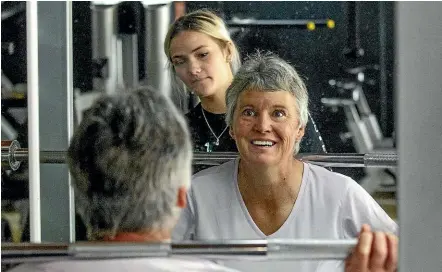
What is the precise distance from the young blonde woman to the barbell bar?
0.01 m

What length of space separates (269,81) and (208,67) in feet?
0.31

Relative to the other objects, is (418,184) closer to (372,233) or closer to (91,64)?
(372,233)

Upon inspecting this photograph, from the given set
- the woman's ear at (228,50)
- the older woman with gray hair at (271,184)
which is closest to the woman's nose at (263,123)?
the older woman with gray hair at (271,184)

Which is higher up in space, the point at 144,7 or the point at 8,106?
the point at 144,7

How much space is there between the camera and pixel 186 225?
1.01 metres

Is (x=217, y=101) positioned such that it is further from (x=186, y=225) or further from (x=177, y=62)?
(x=186, y=225)

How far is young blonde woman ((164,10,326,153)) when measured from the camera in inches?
42.8

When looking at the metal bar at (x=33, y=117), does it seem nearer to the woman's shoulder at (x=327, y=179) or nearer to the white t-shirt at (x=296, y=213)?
the white t-shirt at (x=296, y=213)

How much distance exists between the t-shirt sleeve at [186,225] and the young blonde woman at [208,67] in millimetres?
90

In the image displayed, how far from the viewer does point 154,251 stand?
96 centimetres

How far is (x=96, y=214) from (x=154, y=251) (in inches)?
3.6

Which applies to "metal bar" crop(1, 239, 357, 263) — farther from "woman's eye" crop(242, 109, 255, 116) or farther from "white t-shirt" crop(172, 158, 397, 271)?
"woman's eye" crop(242, 109, 255, 116)

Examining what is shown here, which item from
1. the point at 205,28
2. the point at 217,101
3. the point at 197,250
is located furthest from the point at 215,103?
the point at 197,250

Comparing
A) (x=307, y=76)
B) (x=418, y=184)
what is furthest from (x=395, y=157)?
(x=307, y=76)
